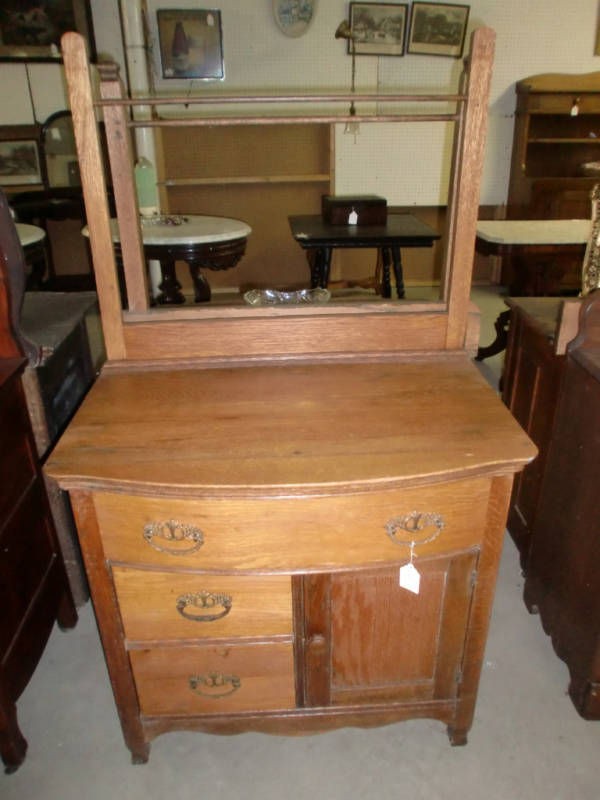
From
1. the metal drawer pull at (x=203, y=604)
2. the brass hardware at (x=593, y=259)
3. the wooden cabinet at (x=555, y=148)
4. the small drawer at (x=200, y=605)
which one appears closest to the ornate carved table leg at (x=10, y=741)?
the small drawer at (x=200, y=605)

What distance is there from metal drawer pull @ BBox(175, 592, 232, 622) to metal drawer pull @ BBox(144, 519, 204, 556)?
0.13 metres

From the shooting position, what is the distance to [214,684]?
1359 mm

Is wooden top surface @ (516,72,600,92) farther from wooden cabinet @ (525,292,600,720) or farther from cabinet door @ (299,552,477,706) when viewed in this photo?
cabinet door @ (299,552,477,706)

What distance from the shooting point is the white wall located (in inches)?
185

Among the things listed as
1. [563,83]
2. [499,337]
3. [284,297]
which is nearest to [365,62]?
[563,83]

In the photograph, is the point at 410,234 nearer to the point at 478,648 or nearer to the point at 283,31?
the point at 283,31

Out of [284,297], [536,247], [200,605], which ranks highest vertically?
[284,297]

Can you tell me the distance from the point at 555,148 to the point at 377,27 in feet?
5.73

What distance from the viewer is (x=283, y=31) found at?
4.70 metres

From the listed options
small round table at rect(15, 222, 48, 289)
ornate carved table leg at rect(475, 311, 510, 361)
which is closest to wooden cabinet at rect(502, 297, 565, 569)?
ornate carved table leg at rect(475, 311, 510, 361)

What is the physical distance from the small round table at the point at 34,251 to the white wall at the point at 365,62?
1.25 meters

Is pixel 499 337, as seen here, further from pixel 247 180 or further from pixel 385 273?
pixel 247 180

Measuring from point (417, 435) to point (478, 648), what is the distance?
21.3 inches

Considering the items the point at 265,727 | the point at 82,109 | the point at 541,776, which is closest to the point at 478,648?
the point at 541,776
